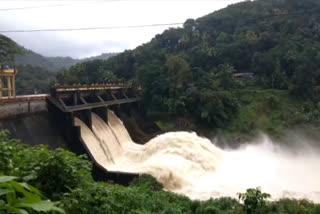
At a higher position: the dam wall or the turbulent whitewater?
the dam wall

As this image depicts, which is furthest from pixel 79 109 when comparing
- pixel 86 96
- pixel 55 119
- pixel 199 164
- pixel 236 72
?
pixel 236 72

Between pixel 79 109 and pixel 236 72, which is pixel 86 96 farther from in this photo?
pixel 236 72

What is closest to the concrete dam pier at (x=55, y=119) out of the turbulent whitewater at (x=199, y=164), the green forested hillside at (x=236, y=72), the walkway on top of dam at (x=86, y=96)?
the walkway on top of dam at (x=86, y=96)

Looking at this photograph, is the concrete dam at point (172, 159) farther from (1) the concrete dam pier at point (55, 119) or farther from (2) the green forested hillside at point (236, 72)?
(2) the green forested hillside at point (236, 72)

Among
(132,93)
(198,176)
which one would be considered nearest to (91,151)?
(198,176)

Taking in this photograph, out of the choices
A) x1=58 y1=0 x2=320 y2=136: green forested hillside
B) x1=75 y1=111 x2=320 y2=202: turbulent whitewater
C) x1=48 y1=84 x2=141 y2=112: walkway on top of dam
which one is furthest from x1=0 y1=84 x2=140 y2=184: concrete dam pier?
x1=58 y1=0 x2=320 y2=136: green forested hillside

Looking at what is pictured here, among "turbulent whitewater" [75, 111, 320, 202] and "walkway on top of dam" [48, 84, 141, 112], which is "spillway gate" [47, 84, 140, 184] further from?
"turbulent whitewater" [75, 111, 320, 202]
